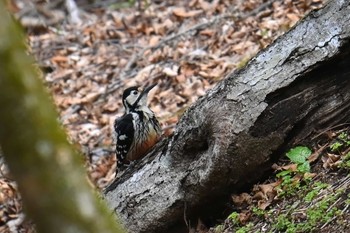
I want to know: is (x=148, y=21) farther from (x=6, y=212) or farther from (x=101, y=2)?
(x=6, y=212)

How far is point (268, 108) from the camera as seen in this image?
17.9 ft

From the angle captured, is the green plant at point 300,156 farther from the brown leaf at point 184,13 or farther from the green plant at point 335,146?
the brown leaf at point 184,13

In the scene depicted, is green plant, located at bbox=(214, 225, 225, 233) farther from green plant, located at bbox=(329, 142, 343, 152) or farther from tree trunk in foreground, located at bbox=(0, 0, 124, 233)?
tree trunk in foreground, located at bbox=(0, 0, 124, 233)

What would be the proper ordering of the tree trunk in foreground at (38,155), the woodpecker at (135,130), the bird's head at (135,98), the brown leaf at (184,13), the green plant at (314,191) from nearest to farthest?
the tree trunk in foreground at (38,155) < the green plant at (314,191) < the woodpecker at (135,130) < the bird's head at (135,98) < the brown leaf at (184,13)

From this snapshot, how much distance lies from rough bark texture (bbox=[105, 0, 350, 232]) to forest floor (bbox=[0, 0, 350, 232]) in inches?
6.2

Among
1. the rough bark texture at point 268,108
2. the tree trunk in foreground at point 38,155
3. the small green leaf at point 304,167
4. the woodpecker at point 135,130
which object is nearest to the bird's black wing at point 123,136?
the woodpecker at point 135,130

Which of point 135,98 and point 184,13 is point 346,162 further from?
point 184,13

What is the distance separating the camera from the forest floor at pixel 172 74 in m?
5.27

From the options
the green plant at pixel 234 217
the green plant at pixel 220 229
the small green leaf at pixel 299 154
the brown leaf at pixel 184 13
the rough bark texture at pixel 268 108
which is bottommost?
the green plant at pixel 220 229

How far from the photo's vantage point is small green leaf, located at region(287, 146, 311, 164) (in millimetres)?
5490

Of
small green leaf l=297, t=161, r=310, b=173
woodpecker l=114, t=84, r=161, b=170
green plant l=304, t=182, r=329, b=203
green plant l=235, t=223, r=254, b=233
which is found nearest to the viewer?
green plant l=304, t=182, r=329, b=203

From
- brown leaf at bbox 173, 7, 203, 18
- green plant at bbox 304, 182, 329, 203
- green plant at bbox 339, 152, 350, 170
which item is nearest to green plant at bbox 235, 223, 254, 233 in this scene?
green plant at bbox 304, 182, 329, 203

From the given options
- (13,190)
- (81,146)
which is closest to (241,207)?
(13,190)

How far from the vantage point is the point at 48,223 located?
96.1 inches
